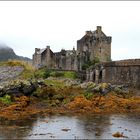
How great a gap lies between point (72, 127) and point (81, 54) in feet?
154

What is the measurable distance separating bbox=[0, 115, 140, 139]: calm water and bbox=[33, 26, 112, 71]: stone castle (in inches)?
1493

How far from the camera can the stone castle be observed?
86.9 metres

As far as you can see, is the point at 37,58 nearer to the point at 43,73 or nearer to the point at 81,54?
the point at 81,54

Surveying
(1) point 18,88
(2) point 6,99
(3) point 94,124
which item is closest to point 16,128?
(3) point 94,124

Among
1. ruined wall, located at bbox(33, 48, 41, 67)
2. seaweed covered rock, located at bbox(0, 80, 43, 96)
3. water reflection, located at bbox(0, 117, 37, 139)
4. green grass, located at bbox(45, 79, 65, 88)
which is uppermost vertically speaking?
ruined wall, located at bbox(33, 48, 41, 67)

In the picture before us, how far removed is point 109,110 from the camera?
55094 millimetres

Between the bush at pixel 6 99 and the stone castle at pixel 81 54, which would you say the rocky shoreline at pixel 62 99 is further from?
the stone castle at pixel 81 54

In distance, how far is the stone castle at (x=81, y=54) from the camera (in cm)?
8694

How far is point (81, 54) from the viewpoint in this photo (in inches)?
3430

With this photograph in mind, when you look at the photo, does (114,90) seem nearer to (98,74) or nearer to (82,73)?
(98,74)

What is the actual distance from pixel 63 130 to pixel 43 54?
51.4 meters

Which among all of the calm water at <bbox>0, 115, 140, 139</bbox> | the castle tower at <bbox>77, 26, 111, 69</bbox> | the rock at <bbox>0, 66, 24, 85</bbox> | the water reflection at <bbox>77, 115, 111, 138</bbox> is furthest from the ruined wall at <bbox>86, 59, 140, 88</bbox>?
the water reflection at <bbox>77, 115, 111, 138</bbox>

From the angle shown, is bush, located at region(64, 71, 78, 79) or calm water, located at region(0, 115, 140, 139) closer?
calm water, located at region(0, 115, 140, 139)

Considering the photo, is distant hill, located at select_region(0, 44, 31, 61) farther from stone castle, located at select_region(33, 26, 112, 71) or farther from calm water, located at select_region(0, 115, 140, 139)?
calm water, located at select_region(0, 115, 140, 139)
